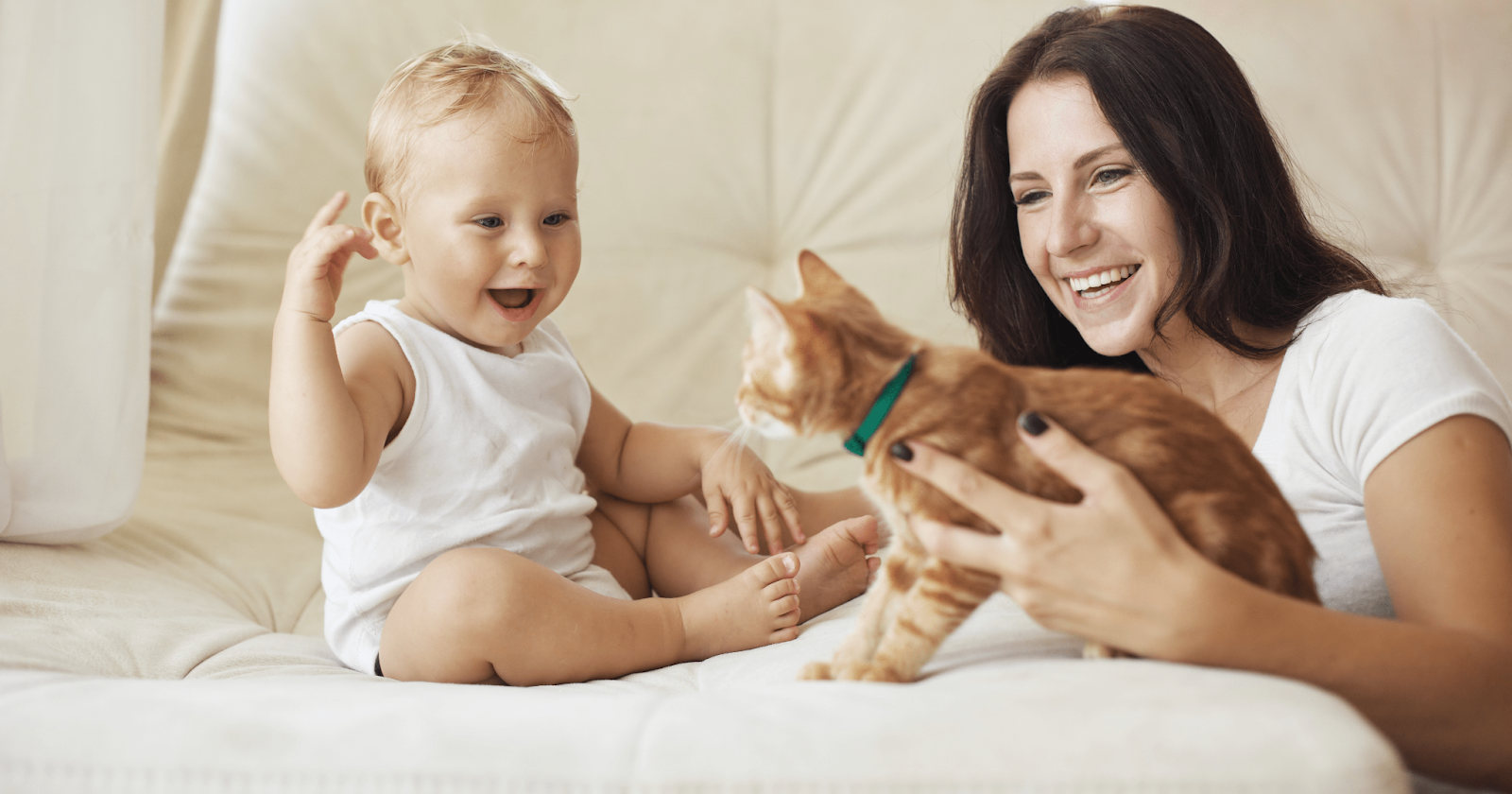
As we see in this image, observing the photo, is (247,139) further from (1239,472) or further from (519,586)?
(1239,472)

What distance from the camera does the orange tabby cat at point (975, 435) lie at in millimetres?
693

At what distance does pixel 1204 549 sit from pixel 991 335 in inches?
28.1

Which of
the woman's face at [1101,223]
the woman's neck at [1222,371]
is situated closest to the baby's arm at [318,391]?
the woman's face at [1101,223]

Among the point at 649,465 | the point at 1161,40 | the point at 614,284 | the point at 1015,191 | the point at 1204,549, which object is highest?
the point at 1161,40

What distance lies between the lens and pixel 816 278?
0.82 meters

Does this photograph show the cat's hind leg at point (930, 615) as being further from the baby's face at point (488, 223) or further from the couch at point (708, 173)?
the couch at point (708, 173)

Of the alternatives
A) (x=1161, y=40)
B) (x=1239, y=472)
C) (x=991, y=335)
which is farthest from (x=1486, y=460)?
(x=991, y=335)

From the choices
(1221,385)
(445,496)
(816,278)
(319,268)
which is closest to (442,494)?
(445,496)

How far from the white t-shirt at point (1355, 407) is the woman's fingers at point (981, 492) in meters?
0.35

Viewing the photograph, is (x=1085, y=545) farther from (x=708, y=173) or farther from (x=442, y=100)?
(x=708, y=173)

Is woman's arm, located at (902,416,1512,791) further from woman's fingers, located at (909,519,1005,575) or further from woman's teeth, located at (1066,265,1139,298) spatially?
woman's teeth, located at (1066,265,1139,298)

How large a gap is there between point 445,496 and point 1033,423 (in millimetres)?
663

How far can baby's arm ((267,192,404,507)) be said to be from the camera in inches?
35.6

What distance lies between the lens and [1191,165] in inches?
40.5
